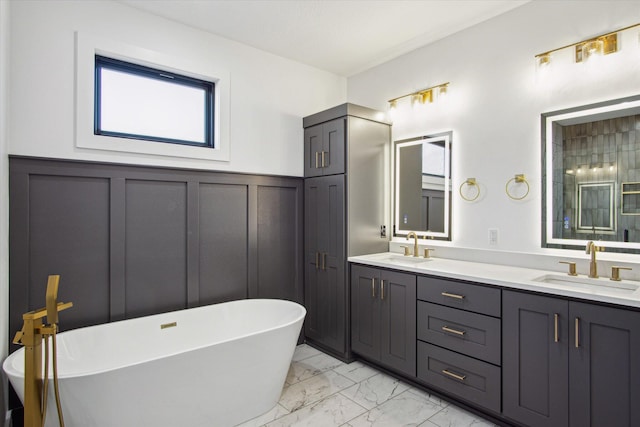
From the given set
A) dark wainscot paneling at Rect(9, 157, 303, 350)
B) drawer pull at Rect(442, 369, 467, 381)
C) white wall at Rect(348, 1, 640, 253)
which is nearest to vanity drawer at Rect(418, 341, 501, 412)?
drawer pull at Rect(442, 369, 467, 381)

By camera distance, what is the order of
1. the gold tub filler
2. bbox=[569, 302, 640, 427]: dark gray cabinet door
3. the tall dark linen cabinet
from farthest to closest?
the tall dark linen cabinet, bbox=[569, 302, 640, 427]: dark gray cabinet door, the gold tub filler

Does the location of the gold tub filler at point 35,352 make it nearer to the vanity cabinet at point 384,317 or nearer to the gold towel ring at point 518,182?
the vanity cabinet at point 384,317

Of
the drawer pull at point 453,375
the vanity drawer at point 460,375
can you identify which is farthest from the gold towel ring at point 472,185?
the drawer pull at point 453,375

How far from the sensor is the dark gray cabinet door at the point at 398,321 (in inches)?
101

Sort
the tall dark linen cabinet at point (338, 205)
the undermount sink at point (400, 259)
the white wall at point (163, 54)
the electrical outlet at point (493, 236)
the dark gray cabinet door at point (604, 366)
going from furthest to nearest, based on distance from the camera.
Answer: the tall dark linen cabinet at point (338, 205) → the undermount sink at point (400, 259) → the electrical outlet at point (493, 236) → the white wall at point (163, 54) → the dark gray cabinet door at point (604, 366)

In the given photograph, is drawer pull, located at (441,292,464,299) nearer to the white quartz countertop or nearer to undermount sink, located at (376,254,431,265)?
the white quartz countertop

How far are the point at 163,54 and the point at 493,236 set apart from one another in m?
2.93

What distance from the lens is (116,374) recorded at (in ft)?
5.57

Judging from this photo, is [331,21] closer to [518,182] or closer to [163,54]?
[163,54]

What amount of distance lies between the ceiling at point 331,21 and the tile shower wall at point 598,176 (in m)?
1.10

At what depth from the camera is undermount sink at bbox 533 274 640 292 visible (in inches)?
76.6

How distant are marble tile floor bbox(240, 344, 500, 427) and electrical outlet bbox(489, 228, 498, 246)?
1214mm

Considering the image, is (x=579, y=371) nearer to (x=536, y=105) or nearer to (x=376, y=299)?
(x=376, y=299)

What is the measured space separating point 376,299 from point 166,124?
226cm
